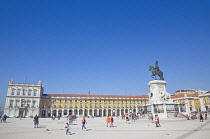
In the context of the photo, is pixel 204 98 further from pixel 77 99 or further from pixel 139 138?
pixel 139 138

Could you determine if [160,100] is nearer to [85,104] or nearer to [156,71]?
[156,71]

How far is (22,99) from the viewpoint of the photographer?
67.2 metres

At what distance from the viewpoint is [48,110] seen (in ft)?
238

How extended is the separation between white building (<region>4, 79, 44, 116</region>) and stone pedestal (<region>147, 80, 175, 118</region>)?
5450cm

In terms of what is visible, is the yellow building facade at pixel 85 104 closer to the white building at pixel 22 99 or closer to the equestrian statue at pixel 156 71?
the white building at pixel 22 99

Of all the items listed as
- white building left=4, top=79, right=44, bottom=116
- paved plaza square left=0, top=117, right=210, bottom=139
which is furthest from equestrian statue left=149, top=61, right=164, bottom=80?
white building left=4, top=79, right=44, bottom=116

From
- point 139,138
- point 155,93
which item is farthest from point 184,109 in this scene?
point 139,138

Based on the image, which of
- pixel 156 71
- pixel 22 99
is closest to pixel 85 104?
pixel 22 99

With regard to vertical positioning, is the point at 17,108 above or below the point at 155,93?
below

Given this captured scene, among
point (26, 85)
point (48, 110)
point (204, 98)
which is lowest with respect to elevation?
point (48, 110)

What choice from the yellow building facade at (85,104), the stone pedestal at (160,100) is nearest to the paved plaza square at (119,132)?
the stone pedestal at (160,100)

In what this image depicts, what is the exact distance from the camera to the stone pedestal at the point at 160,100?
78.8ft

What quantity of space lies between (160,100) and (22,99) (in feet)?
194

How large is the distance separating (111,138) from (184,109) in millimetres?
23504
